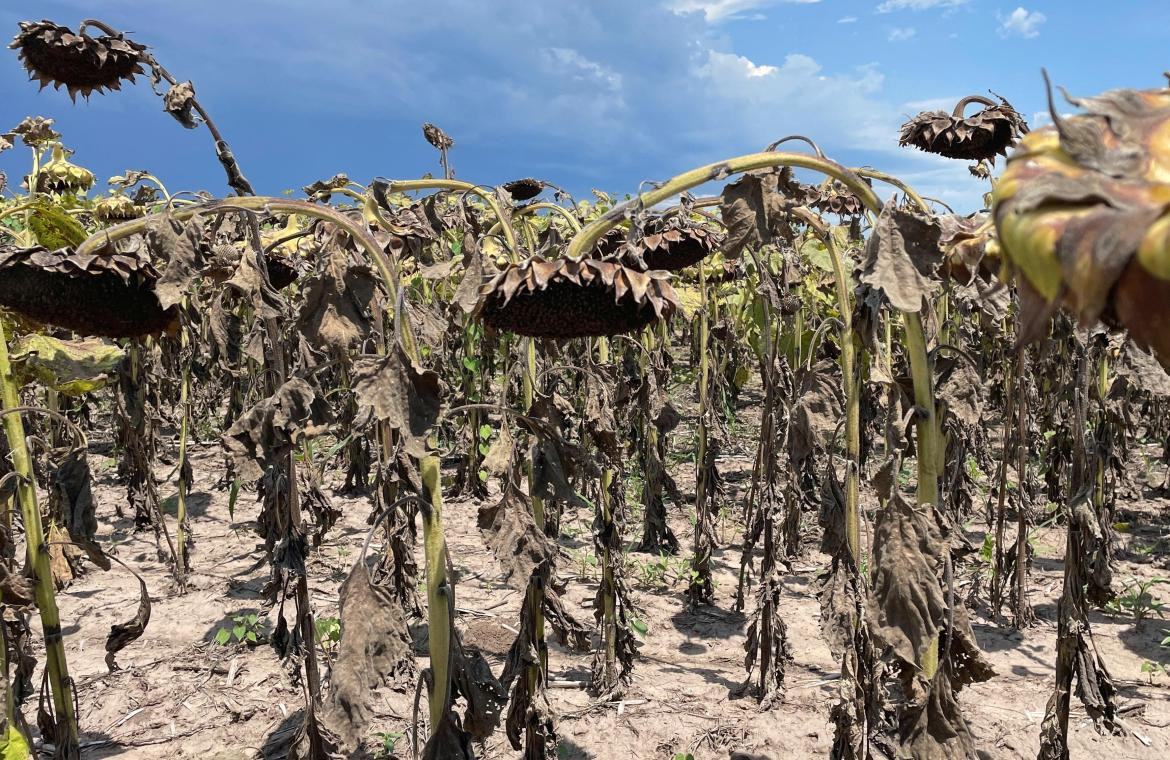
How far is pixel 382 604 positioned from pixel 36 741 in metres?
2.25

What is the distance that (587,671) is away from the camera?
353 cm

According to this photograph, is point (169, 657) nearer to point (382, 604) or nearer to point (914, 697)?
point (382, 604)

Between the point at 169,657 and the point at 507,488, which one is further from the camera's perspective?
the point at 169,657

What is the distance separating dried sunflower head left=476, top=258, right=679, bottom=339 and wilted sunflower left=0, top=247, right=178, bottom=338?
0.72m

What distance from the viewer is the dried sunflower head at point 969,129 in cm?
266

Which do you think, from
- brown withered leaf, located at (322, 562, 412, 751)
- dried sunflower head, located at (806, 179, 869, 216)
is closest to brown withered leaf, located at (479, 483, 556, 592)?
brown withered leaf, located at (322, 562, 412, 751)

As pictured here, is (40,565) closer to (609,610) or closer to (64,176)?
(609,610)

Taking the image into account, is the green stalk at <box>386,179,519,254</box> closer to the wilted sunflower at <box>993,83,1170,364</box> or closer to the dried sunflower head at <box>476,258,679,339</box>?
the dried sunflower head at <box>476,258,679,339</box>

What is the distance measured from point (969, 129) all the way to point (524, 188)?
162 centimetres

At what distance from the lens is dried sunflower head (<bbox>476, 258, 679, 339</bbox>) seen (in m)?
1.54

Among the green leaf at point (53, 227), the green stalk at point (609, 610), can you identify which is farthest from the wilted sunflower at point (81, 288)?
the green stalk at point (609, 610)

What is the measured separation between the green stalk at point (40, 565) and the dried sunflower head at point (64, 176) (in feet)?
13.1

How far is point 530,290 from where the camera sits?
1.52m

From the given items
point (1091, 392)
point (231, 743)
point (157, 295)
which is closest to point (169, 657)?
point (231, 743)
